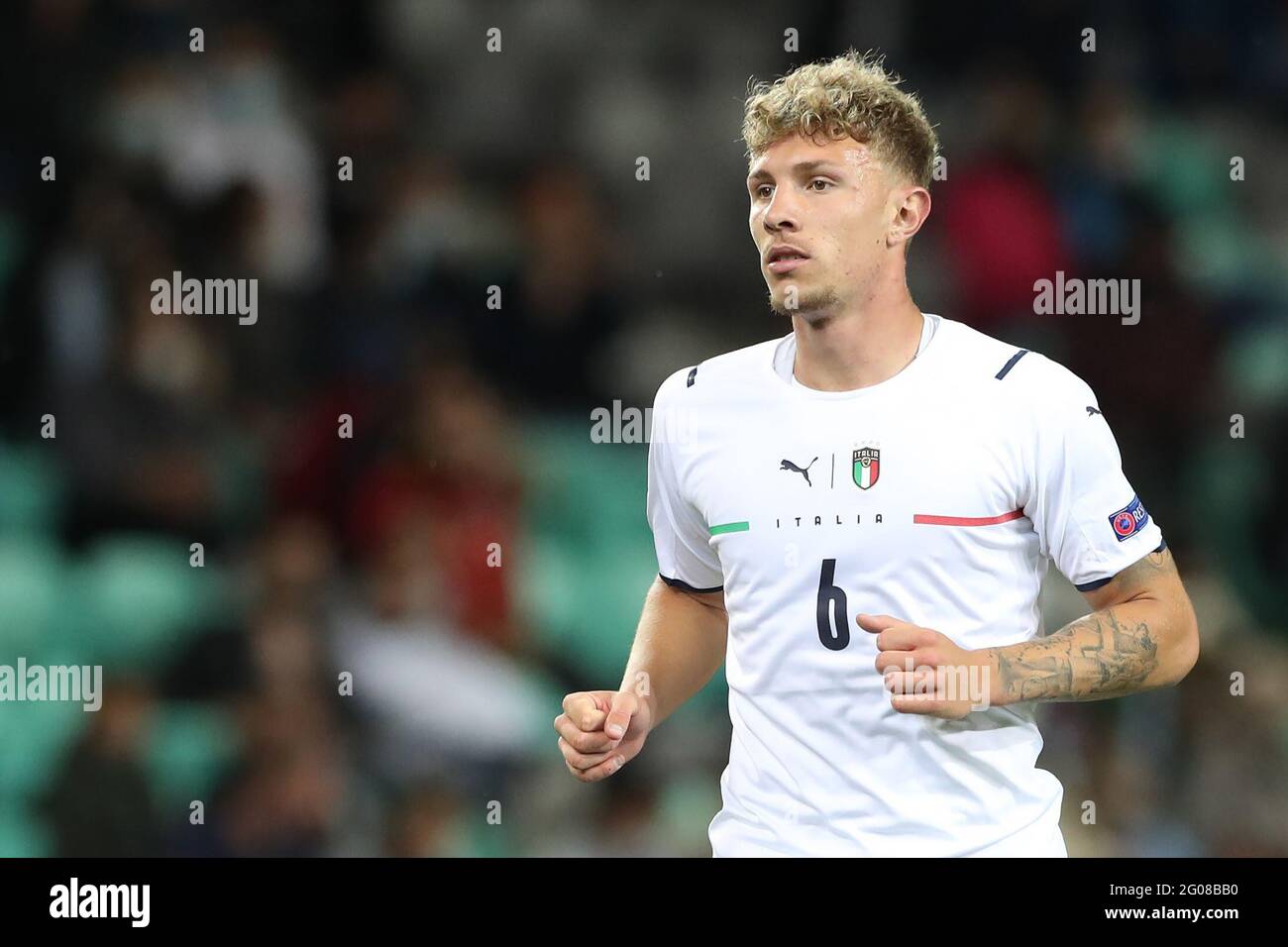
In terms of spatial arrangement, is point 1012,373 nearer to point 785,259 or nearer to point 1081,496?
point 1081,496

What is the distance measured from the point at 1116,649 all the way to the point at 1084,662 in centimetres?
8

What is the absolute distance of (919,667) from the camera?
2723mm

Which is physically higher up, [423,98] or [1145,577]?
[423,98]

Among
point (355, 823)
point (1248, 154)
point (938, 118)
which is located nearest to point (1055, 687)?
point (355, 823)

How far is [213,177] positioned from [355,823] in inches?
105

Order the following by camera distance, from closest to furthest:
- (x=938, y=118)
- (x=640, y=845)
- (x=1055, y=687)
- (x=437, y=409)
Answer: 1. (x=1055, y=687)
2. (x=640, y=845)
3. (x=437, y=409)
4. (x=938, y=118)

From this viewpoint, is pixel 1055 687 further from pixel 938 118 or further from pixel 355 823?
pixel 938 118

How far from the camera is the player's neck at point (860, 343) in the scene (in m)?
3.26

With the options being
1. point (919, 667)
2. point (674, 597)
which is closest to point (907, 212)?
point (674, 597)

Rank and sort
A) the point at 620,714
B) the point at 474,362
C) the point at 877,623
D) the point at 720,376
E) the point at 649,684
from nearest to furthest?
the point at 877,623 → the point at 620,714 → the point at 649,684 → the point at 720,376 → the point at 474,362

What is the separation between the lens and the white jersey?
304 cm

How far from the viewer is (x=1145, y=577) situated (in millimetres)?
3096

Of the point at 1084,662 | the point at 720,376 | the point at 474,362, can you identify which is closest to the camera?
the point at 1084,662

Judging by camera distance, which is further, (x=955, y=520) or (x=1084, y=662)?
(x=955, y=520)
